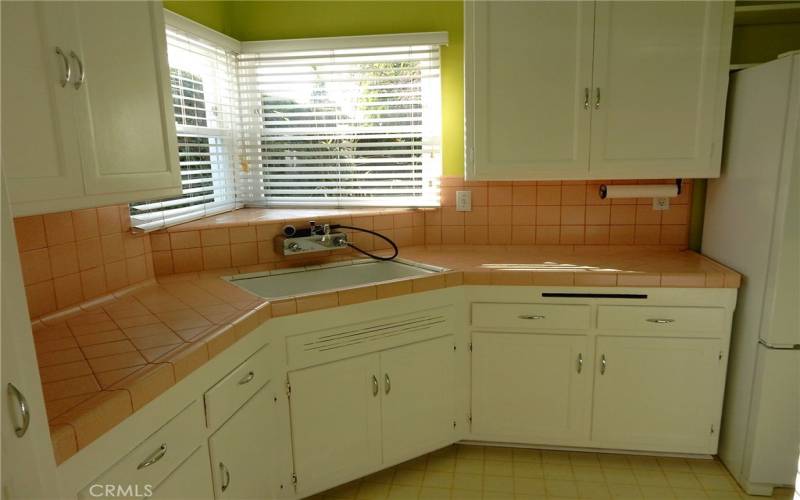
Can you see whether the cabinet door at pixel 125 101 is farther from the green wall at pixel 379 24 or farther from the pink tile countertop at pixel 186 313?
the green wall at pixel 379 24

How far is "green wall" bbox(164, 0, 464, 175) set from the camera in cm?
258

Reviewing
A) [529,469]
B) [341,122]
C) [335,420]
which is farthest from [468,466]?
[341,122]

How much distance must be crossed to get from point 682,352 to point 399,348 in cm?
120

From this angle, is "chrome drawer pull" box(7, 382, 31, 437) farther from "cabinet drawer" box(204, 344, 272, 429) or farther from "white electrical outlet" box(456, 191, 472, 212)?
"white electrical outlet" box(456, 191, 472, 212)

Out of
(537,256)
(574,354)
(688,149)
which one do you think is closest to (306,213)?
(537,256)

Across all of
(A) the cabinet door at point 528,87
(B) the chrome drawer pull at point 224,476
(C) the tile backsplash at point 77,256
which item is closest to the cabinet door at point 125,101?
(C) the tile backsplash at point 77,256

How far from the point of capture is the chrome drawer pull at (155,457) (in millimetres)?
1186

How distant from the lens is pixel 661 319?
211 cm

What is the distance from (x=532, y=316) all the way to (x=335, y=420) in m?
0.93

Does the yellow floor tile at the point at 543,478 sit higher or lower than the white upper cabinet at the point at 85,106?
→ lower

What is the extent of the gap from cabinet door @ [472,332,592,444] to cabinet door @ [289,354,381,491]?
20.3 inches

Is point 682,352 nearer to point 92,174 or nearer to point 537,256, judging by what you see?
point 537,256

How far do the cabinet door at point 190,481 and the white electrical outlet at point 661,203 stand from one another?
2318 mm

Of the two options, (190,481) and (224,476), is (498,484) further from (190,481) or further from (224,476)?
(190,481)
